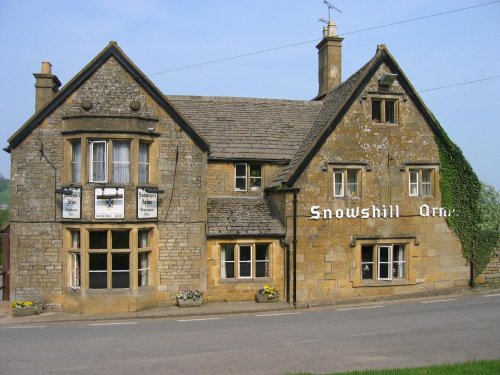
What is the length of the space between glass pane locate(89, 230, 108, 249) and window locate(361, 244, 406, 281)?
10823 millimetres

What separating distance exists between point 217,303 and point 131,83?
9.48 m

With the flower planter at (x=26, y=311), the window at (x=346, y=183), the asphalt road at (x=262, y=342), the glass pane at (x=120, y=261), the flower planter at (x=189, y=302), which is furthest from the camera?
the window at (x=346, y=183)

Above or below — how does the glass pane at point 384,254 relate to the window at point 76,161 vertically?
below

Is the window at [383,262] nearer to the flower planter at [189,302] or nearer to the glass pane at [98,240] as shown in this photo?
the flower planter at [189,302]

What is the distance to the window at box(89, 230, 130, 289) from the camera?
19.4 metres

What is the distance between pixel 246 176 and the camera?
23.0m

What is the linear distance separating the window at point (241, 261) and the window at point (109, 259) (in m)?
4.01

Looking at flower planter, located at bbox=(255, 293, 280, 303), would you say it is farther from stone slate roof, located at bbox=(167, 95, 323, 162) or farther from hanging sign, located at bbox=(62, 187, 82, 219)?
hanging sign, located at bbox=(62, 187, 82, 219)

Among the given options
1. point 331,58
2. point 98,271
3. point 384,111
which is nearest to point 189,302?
point 98,271

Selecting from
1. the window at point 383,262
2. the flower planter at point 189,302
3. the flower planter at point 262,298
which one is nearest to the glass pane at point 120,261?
the flower planter at point 189,302

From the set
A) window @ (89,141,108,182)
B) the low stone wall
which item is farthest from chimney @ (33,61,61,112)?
the low stone wall

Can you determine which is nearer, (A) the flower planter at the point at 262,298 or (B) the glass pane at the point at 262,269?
(A) the flower planter at the point at 262,298

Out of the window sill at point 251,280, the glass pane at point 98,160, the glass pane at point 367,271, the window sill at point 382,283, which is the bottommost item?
the window sill at point 382,283

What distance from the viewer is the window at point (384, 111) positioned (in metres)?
22.5
